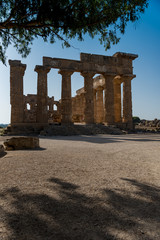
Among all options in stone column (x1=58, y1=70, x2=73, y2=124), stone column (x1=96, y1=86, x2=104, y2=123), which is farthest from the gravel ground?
stone column (x1=96, y1=86, x2=104, y2=123)

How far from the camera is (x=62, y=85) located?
18719mm

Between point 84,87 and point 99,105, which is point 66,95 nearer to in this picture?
point 84,87

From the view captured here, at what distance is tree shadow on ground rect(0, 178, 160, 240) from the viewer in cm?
146

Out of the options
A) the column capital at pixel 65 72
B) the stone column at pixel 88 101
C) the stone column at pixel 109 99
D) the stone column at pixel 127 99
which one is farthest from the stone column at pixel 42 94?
the stone column at pixel 127 99

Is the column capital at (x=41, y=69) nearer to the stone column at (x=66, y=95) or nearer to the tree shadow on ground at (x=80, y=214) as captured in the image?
the stone column at (x=66, y=95)

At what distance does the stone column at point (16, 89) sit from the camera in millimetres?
16812

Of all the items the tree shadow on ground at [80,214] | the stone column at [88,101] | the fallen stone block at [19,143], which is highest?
the stone column at [88,101]

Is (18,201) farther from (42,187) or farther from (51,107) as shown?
(51,107)

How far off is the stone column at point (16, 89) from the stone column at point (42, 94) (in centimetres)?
172

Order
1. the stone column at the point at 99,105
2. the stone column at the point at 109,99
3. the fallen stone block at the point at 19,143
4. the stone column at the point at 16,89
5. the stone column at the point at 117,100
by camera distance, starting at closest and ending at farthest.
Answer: the fallen stone block at the point at 19,143, the stone column at the point at 16,89, the stone column at the point at 109,99, the stone column at the point at 117,100, the stone column at the point at 99,105

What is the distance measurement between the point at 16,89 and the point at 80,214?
55.9 ft

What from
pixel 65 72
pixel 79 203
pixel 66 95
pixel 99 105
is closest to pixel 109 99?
pixel 66 95

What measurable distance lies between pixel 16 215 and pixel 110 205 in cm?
104

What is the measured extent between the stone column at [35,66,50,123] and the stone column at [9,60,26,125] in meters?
1.72
